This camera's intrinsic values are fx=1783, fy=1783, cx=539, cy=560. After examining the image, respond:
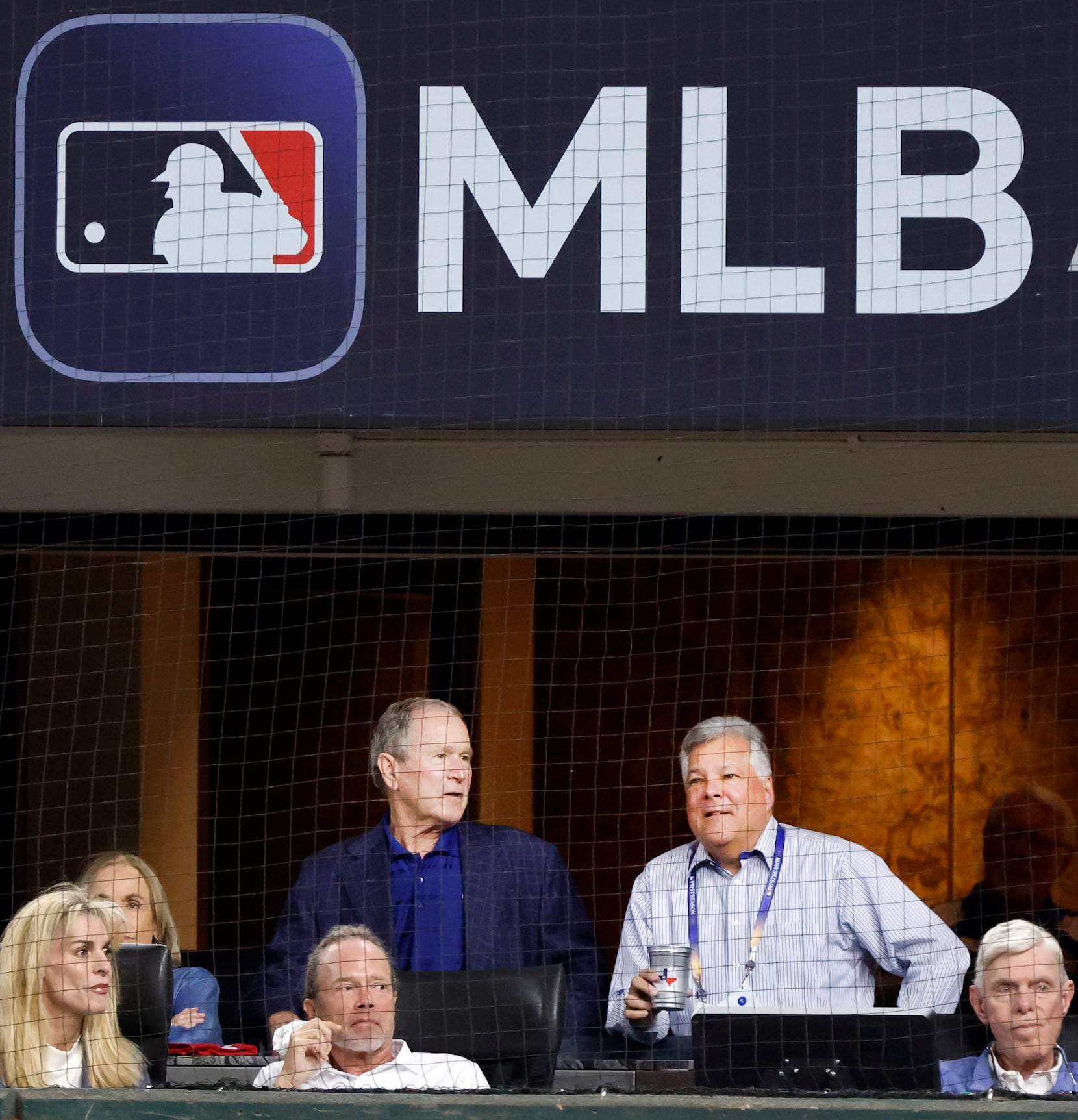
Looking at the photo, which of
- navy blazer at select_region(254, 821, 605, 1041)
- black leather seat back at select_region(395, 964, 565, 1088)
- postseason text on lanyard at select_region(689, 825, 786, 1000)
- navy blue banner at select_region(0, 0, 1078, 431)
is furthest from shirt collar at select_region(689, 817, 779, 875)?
navy blue banner at select_region(0, 0, 1078, 431)

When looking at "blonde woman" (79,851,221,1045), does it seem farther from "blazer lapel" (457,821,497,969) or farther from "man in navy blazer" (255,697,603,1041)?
"blazer lapel" (457,821,497,969)

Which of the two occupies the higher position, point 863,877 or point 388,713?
point 388,713

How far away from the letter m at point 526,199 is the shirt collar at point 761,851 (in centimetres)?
126

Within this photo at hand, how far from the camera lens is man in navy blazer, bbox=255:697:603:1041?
420 cm

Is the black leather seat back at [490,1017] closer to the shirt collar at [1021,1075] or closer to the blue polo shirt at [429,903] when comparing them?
the blue polo shirt at [429,903]

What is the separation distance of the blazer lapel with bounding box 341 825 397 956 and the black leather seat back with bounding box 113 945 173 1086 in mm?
823

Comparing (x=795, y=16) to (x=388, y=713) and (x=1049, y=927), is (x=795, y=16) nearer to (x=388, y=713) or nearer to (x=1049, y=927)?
(x=388, y=713)

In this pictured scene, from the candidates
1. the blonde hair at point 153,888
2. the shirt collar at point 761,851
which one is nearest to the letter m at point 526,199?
the shirt collar at point 761,851

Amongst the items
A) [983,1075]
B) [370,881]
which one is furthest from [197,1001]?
[983,1075]

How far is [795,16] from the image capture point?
3.95m

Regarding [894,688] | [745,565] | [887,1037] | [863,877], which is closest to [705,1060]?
[887,1037]

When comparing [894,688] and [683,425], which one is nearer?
[683,425]

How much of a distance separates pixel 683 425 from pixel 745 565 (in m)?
1.60

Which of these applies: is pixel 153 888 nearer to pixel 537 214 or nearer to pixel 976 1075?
pixel 537 214
